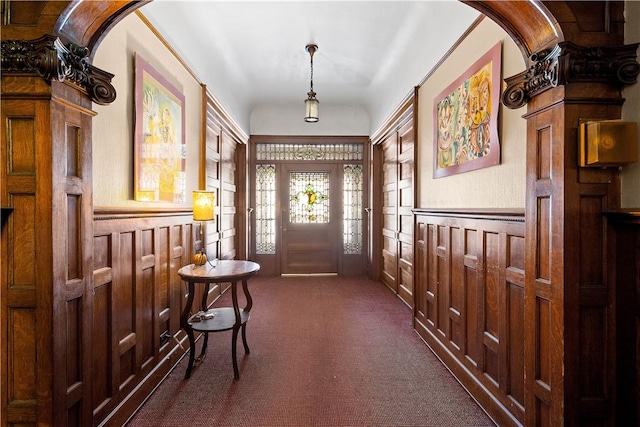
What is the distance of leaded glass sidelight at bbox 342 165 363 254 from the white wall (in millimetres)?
4783

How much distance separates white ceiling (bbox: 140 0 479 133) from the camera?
2770mm

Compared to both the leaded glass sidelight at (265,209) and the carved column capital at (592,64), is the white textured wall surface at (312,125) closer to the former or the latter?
the leaded glass sidelight at (265,209)

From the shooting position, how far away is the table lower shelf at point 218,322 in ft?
8.35

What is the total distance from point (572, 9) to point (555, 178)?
687 mm

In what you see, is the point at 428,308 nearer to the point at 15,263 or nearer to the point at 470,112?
the point at 470,112

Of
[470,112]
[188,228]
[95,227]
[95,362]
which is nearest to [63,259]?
[95,227]

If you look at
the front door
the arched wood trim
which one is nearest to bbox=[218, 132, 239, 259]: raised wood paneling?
the front door

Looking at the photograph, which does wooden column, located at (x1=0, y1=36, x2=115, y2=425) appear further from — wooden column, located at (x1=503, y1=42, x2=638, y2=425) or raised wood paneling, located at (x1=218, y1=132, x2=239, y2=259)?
raised wood paneling, located at (x1=218, y1=132, x2=239, y2=259)

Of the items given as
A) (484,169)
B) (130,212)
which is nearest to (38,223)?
(130,212)

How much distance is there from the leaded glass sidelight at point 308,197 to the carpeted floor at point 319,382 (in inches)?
98.9

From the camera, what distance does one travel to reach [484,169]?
222 cm

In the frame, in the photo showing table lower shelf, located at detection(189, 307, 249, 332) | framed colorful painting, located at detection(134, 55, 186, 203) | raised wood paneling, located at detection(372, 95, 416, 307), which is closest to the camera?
framed colorful painting, located at detection(134, 55, 186, 203)

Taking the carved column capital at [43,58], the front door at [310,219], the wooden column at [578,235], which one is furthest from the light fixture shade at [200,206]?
the front door at [310,219]

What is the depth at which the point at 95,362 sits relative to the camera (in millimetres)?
1795
